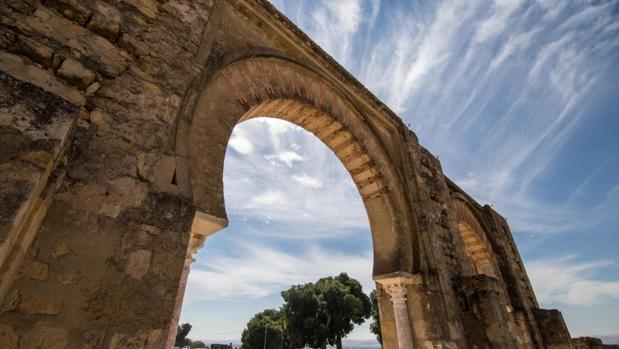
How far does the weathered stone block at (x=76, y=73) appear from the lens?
191 centimetres

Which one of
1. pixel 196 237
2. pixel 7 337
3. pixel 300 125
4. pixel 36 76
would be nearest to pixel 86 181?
pixel 36 76

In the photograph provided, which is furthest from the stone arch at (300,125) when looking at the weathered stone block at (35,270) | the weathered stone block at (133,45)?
the weathered stone block at (35,270)

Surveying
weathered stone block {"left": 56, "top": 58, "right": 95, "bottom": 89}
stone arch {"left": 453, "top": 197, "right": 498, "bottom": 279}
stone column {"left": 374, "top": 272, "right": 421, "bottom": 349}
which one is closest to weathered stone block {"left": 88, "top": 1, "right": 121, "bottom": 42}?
weathered stone block {"left": 56, "top": 58, "right": 95, "bottom": 89}

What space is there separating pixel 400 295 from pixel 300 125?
309 cm

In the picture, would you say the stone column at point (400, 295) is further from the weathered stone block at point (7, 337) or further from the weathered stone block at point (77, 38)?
the weathered stone block at point (77, 38)

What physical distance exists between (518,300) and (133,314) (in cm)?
875

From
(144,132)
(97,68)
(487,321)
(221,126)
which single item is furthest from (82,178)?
(487,321)

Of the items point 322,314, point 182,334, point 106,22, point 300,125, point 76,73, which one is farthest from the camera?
point 182,334

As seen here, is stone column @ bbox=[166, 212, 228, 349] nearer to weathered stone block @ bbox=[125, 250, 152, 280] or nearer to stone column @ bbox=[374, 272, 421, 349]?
weathered stone block @ bbox=[125, 250, 152, 280]

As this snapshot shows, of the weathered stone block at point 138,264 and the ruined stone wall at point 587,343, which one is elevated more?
the weathered stone block at point 138,264

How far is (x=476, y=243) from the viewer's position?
818cm

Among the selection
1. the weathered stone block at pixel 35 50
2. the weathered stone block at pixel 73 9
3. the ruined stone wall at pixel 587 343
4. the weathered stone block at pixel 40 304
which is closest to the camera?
the weathered stone block at pixel 40 304

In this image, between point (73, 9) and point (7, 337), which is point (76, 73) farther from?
Result: point (7, 337)

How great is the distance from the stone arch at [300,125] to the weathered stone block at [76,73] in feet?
2.26
